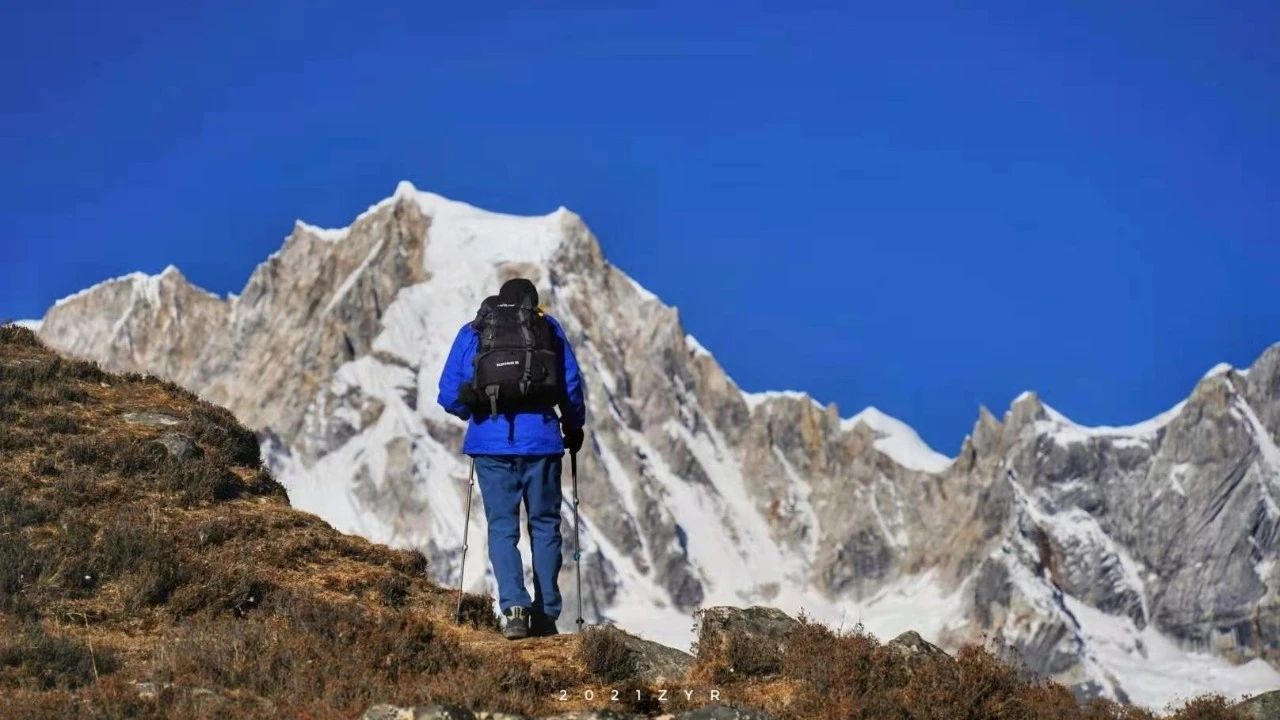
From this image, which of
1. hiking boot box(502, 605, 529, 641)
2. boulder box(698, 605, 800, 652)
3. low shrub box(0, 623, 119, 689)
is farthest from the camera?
hiking boot box(502, 605, 529, 641)

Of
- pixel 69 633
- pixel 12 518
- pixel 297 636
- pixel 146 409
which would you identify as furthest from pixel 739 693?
pixel 146 409

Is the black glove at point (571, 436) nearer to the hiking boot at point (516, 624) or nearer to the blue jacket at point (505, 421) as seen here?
the blue jacket at point (505, 421)

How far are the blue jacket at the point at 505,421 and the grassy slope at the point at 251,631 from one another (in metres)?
1.58

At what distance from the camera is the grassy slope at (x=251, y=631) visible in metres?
11.9

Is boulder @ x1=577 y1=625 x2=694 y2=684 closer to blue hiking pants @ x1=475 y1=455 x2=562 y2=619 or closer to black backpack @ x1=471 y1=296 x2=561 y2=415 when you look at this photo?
blue hiking pants @ x1=475 y1=455 x2=562 y2=619

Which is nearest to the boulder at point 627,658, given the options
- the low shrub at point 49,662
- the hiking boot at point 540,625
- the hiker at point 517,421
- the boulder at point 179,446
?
the hiking boot at point 540,625

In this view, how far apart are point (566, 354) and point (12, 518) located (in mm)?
5191

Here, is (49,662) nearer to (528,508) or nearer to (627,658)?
(627,658)

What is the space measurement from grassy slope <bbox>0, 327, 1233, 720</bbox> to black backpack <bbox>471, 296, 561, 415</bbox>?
1969 mm

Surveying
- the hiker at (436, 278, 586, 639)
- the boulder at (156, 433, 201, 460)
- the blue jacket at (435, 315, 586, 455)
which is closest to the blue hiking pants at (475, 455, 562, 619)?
the hiker at (436, 278, 586, 639)

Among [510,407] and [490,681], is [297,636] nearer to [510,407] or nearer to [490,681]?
[490,681]

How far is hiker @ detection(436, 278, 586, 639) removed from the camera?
15.4 meters

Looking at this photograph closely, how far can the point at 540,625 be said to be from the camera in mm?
15734

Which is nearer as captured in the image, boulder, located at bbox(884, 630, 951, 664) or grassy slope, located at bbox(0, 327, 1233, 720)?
grassy slope, located at bbox(0, 327, 1233, 720)
